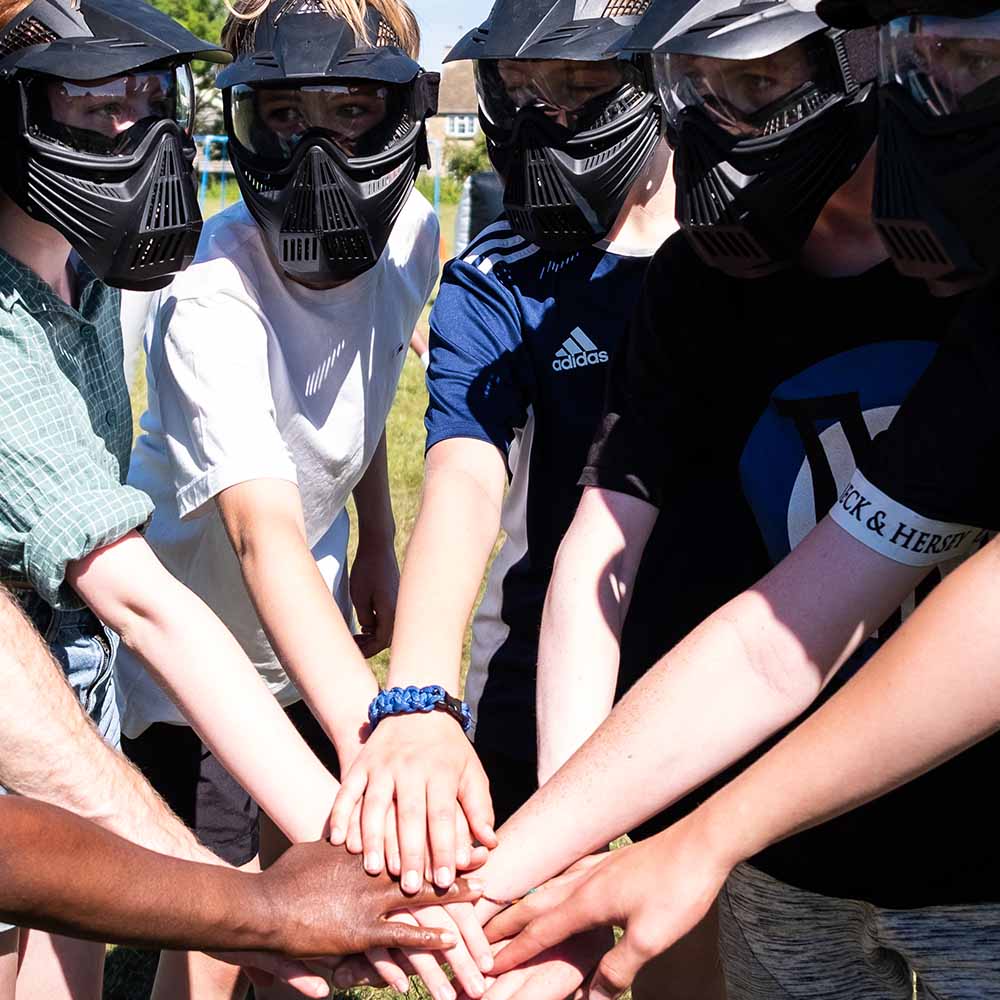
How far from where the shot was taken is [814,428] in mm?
2455

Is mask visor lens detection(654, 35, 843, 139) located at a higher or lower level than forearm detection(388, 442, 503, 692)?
higher

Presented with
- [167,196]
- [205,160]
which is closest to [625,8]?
[167,196]

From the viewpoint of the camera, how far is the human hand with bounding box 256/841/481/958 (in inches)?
102

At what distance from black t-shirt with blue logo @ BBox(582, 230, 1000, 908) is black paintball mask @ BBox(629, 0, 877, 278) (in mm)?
123

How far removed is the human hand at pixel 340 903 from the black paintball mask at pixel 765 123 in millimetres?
1370

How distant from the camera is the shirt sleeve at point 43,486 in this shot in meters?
2.49

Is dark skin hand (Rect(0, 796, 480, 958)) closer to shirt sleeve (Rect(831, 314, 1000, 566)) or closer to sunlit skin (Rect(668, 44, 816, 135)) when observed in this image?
shirt sleeve (Rect(831, 314, 1000, 566))

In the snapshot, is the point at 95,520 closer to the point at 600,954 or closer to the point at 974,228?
the point at 600,954

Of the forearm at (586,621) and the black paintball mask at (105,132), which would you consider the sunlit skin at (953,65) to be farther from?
the black paintball mask at (105,132)

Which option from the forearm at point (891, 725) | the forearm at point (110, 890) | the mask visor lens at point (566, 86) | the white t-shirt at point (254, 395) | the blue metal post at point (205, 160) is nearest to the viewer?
the forearm at point (891, 725)

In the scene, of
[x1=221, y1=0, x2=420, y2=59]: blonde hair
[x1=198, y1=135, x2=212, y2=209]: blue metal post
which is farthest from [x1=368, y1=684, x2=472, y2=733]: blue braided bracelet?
[x1=198, y1=135, x2=212, y2=209]: blue metal post

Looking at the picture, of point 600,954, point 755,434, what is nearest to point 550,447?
point 755,434

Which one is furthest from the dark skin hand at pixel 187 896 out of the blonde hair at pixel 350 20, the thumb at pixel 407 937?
the blonde hair at pixel 350 20

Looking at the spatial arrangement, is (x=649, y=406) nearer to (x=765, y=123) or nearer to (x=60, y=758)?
(x=765, y=123)
